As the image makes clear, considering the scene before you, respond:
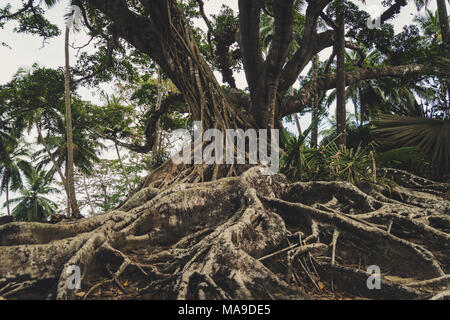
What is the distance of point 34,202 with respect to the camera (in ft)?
65.9

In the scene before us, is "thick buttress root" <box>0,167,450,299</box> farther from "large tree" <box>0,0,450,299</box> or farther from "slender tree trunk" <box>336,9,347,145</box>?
"slender tree trunk" <box>336,9,347,145</box>

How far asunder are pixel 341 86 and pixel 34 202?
909 inches

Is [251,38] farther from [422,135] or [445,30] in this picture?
[445,30]

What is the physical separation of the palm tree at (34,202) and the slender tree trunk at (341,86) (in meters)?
21.0

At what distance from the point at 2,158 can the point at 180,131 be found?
1083cm

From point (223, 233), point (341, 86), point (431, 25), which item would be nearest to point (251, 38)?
point (341, 86)

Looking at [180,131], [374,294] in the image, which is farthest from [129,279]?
[180,131]

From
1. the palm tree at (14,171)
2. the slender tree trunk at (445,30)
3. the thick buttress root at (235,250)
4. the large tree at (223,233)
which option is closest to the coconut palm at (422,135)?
the slender tree trunk at (445,30)

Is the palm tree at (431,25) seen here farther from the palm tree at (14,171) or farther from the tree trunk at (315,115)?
the palm tree at (14,171)

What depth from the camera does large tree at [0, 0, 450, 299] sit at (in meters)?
1.92

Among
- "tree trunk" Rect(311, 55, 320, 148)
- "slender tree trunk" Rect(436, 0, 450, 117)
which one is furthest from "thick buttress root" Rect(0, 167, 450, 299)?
"slender tree trunk" Rect(436, 0, 450, 117)

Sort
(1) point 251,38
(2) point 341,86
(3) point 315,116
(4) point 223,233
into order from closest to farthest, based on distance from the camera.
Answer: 1. (4) point 223,233
2. (3) point 315,116
3. (1) point 251,38
4. (2) point 341,86

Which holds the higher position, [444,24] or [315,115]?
[444,24]
